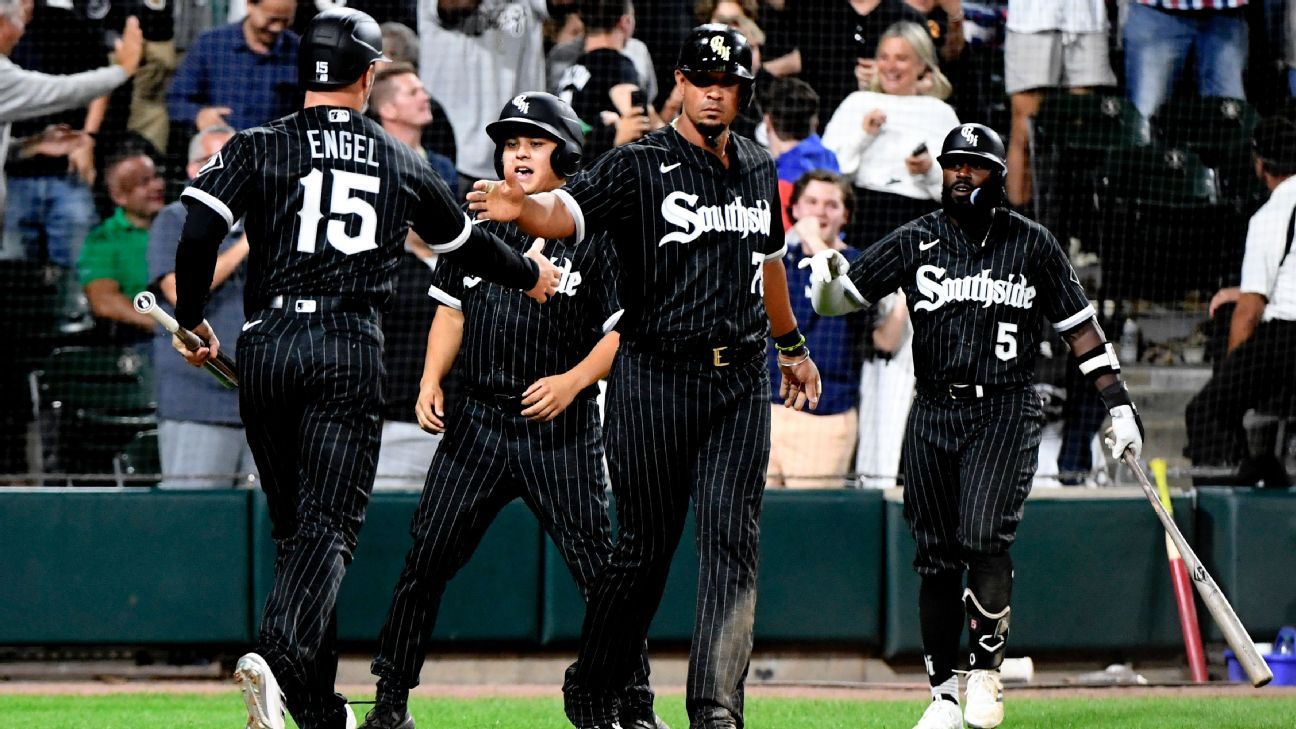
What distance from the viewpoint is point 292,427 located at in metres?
4.04

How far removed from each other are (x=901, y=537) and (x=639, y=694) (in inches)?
107

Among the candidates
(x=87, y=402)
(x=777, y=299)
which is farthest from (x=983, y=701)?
(x=87, y=402)

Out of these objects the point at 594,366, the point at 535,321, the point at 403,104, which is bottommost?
the point at 594,366

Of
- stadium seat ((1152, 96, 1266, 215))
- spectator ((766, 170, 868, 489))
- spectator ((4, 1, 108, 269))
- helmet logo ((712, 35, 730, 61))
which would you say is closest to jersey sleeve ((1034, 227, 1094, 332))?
helmet logo ((712, 35, 730, 61))

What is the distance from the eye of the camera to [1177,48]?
8.41 meters

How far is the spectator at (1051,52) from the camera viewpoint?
8.33 metres

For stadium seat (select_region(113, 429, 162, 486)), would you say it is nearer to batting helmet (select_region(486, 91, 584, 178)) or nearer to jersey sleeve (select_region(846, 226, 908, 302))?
batting helmet (select_region(486, 91, 584, 178))

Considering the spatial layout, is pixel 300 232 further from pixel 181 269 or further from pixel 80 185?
pixel 80 185

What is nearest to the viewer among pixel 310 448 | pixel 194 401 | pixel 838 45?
pixel 310 448

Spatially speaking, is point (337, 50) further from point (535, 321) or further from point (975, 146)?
point (975, 146)

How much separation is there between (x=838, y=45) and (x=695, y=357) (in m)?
4.42

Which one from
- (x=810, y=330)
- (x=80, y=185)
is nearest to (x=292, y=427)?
(x=810, y=330)

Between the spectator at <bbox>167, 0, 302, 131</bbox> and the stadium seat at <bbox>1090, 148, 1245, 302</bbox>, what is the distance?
427 cm

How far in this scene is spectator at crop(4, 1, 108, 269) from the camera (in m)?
7.88
